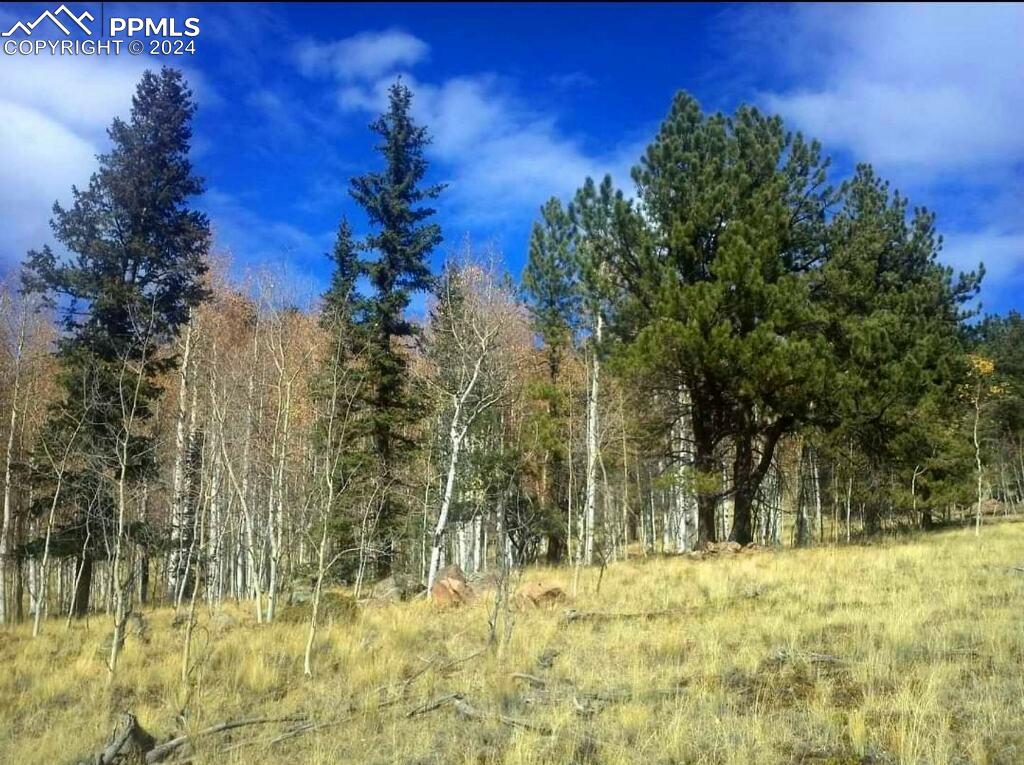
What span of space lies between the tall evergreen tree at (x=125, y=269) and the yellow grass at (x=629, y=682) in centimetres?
524

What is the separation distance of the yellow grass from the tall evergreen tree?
5.24 metres

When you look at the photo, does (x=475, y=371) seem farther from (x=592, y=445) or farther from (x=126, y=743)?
(x=126, y=743)

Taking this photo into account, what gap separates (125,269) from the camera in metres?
17.7

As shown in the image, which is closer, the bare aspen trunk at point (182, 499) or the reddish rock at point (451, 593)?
the reddish rock at point (451, 593)

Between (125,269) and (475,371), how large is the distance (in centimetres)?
903

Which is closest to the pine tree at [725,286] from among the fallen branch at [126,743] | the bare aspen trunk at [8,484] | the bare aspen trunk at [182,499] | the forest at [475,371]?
the forest at [475,371]

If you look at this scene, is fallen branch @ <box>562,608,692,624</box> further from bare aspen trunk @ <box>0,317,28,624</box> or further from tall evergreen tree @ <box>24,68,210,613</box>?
bare aspen trunk @ <box>0,317,28,624</box>

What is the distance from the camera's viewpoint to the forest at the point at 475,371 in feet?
55.3

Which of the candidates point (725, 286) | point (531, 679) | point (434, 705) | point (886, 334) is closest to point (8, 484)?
point (434, 705)

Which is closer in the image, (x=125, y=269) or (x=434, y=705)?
(x=434, y=705)

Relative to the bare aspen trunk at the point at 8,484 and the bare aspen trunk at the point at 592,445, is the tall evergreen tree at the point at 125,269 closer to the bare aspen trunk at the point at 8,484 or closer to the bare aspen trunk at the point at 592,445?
the bare aspen trunk at the point at 8,484

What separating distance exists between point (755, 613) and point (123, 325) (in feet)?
50.8

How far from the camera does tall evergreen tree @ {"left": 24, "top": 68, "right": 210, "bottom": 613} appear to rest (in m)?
16.4

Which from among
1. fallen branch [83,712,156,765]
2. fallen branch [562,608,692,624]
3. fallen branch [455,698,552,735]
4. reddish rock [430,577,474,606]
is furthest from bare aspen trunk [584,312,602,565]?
fallen branch [83,712,156,765]
